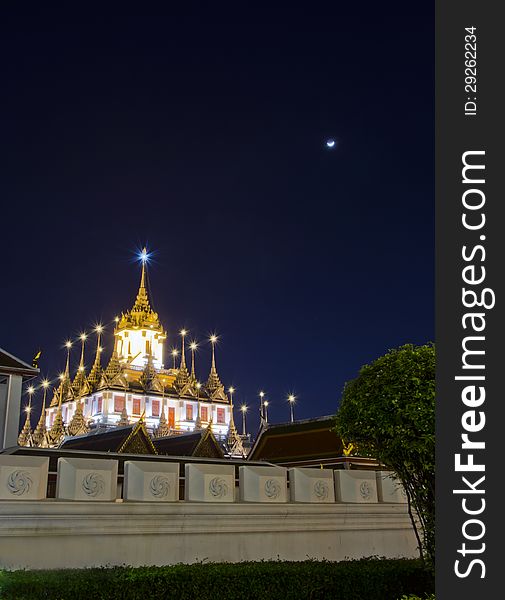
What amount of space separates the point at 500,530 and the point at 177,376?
88348 millimetres

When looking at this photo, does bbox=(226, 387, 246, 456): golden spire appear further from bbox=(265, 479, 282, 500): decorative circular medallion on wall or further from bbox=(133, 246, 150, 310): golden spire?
bbox=(265, 479, 282, 500): decorative circular medallion on wall

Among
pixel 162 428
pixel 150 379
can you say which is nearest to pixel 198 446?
pixel 162 428

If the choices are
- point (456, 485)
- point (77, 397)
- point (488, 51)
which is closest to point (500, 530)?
point (456, 485)

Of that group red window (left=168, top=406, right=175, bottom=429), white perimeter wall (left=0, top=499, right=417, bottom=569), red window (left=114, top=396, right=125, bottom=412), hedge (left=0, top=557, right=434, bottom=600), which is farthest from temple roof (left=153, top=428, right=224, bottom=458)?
red window (left=168, top=406, right=175, bottom=429)

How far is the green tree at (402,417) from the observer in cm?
848

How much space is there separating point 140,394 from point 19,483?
76205 mm

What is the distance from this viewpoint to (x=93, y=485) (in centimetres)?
931

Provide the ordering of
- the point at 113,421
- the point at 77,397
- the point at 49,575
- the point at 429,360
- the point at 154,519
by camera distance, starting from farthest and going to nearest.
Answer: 1. the point at 77,397
2. the point at 113,421
3. the point at 154,519
4. the point at 429,360
5. the point at 49,575

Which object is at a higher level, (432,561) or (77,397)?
(77,397)

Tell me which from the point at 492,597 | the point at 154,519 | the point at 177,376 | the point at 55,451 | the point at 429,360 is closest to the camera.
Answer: the point at 492,597

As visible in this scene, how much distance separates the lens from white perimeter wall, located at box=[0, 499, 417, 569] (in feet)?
28.9

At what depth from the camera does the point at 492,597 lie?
4805mm

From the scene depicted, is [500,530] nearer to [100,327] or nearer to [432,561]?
[432,561]

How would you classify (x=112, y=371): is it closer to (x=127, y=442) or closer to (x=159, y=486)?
(x=127, y=442)
